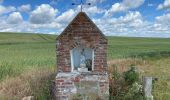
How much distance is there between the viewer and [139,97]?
909 centimetres

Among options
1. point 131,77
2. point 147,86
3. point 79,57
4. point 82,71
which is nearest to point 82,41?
point 79,57

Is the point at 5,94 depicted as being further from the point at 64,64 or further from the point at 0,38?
the point at 0,38

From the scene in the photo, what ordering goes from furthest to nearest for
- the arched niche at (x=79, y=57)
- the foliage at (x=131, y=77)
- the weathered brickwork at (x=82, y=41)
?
the foliage at (x=131, y=77) → the arched niche at (x=79, y=57) → the weathered brickwork at (x=82, y=41)

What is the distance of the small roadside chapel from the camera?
9172 millimetres

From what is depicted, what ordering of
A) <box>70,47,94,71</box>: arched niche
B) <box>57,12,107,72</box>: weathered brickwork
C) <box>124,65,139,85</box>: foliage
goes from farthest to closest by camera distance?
<box>124,65,139,85</box>: foliage, <box>70,47,94,71</box>: arched niche, <box>57,12,107,72</box>: weathered brickwork

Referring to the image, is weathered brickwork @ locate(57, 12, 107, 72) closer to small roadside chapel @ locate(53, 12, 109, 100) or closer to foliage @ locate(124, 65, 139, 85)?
small roadside chapel @ locate(53, 12, 109, 100)

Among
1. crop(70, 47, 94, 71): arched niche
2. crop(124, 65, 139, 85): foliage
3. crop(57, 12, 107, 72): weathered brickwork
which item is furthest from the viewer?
crop(124, 65, 139, 85): foliage

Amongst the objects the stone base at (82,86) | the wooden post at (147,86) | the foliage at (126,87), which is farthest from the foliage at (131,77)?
the stone base at (82,86)

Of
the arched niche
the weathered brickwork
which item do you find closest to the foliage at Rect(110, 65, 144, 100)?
the weathered brickwork

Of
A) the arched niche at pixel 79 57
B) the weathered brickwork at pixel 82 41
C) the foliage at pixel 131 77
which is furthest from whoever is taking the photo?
the foliage at pixel 131 77

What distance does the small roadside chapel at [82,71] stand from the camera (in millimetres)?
9172

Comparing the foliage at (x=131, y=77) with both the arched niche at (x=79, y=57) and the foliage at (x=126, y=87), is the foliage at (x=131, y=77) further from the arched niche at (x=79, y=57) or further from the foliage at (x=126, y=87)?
the arched niche at (x=79, y=57)

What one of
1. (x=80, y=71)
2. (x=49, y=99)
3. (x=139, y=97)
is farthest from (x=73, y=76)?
(x=139, y=97)

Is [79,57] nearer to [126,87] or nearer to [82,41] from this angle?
[82,41]
